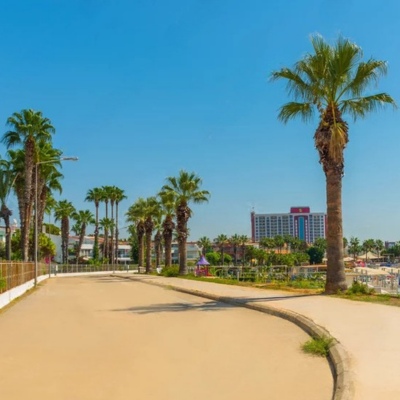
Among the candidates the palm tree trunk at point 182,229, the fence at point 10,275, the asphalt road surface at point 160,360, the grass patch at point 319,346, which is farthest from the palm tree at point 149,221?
the grass patch at point 319,346

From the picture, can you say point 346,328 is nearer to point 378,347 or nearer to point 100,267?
point 378,347

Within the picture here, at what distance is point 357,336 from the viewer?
10406mm

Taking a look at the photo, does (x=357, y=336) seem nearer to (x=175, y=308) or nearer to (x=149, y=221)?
(x=175, y=308)

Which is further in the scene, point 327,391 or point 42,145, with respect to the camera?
point 42,145

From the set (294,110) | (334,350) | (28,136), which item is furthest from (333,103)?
(28,136)

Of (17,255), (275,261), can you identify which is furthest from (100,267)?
(275,261)

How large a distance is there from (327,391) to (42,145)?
4487cm

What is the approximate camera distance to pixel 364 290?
66.5 feet

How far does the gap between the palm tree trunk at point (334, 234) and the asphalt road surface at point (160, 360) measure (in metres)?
6.23

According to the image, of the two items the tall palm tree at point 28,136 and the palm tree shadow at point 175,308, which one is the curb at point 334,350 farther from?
the tall palm tree at point 28,136

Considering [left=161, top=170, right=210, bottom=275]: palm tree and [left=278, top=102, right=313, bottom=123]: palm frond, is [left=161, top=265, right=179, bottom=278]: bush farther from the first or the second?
[left=278, top=102, right=313, bottom=123]: palm frond

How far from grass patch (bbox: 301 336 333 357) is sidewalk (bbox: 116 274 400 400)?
0.22 metres

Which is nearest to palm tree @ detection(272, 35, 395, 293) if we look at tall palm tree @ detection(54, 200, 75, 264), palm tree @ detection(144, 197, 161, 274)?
palm tree @ detection(144, 197, 161, 274)

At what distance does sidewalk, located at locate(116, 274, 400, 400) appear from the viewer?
265 inches
